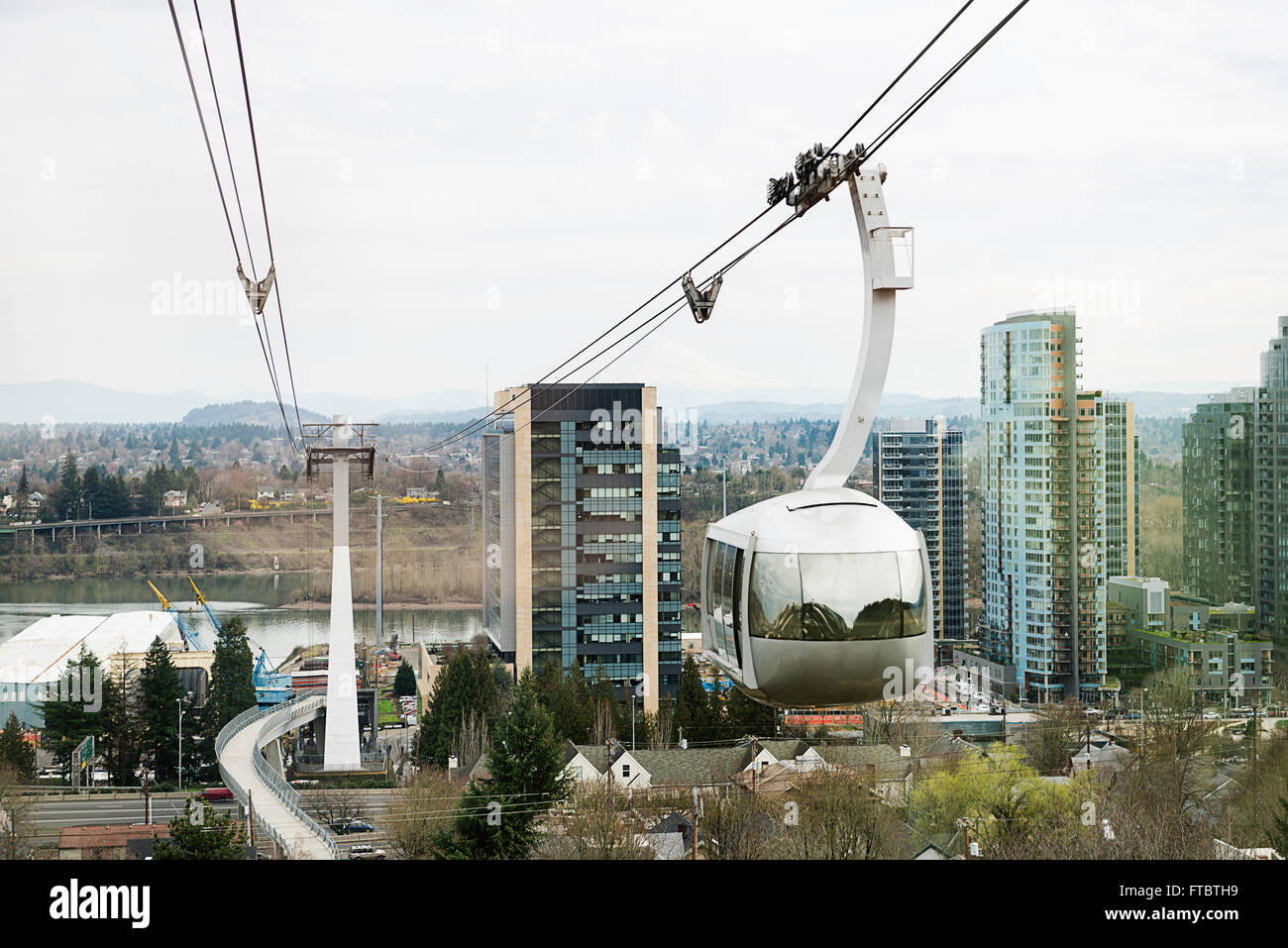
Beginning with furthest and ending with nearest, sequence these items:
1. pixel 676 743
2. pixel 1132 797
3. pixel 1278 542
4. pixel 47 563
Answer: pixel 47 563 → pixel 1278 542 → pixel 676 743 → pixel 1132 797

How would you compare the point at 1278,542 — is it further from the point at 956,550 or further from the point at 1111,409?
the point at 956,550

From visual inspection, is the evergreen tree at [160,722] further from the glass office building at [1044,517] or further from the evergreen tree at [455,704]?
the glass office building at [1044,517]

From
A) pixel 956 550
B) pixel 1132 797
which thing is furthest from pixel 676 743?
pixel 956 550

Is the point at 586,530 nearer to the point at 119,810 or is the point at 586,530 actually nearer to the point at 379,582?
the point at 379,582

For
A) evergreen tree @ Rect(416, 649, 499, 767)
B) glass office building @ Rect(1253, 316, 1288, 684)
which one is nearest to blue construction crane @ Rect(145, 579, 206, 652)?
evergreen tree @ Rect(416, 649, 499, 767)

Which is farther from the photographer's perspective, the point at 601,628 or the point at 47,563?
the point at 47,563

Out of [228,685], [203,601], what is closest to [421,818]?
[228,685]
